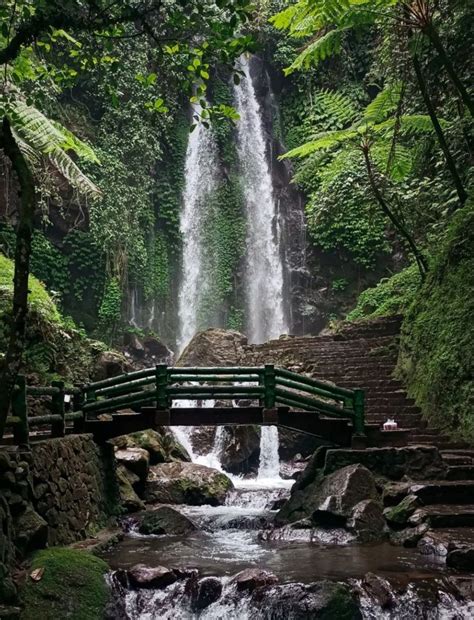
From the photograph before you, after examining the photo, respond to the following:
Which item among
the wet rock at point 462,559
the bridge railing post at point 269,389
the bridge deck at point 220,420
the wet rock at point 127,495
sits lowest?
the wet rock at point 462,559

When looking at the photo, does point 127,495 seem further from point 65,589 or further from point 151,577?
point 65,589

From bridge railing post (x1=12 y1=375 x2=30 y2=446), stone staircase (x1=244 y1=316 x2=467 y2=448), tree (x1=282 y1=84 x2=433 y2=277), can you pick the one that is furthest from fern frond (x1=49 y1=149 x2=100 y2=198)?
stone staircase (x1=244 y1=316 x2=467 y2=448)

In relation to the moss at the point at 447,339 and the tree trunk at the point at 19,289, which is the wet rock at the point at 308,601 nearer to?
the tree trunk at the point at 19,289

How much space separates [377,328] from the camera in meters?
16.2

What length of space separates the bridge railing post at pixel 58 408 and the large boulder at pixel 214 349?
8599mm

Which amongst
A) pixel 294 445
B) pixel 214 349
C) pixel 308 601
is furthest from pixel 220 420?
pixel 214 349

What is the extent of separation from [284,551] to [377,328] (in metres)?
9.05

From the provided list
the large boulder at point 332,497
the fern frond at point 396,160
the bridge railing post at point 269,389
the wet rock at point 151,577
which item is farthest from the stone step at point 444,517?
the fern frond at point 396,160

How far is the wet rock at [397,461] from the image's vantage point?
938 cm

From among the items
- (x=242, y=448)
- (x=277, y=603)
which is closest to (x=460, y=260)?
(x=242, y=448)

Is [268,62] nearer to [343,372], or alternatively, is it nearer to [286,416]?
[343,372]

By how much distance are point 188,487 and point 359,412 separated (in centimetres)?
384

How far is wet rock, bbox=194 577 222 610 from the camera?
6.52 meters

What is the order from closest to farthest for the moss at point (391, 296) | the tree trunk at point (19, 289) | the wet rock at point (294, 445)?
1. the tree trunk at point (19, 289)
2. the wet rock at point (294, 445)
3. the moss at point (391, 296)
